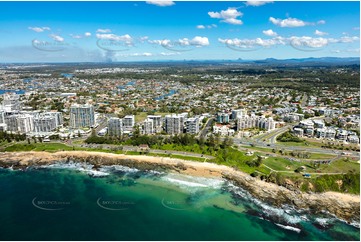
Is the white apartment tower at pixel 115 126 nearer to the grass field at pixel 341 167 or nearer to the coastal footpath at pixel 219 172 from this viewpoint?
the coastal footpath at pixel 219 172

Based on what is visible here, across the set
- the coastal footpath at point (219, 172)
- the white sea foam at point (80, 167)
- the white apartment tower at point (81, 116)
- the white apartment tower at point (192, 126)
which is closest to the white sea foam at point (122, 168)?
the coastal footpath at point (219, 172)

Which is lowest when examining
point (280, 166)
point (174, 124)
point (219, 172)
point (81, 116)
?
point (219, 172)

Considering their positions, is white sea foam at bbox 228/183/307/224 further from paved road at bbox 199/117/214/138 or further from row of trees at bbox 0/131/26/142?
row of trees at bbox 0/131/26/142

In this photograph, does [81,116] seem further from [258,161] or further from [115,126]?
[258,161]

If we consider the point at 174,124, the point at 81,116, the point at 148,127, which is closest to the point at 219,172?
the point at 174,124

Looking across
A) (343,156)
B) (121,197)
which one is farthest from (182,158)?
(343,156)

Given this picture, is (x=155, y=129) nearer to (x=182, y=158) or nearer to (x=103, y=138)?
(x=103, y=138)
